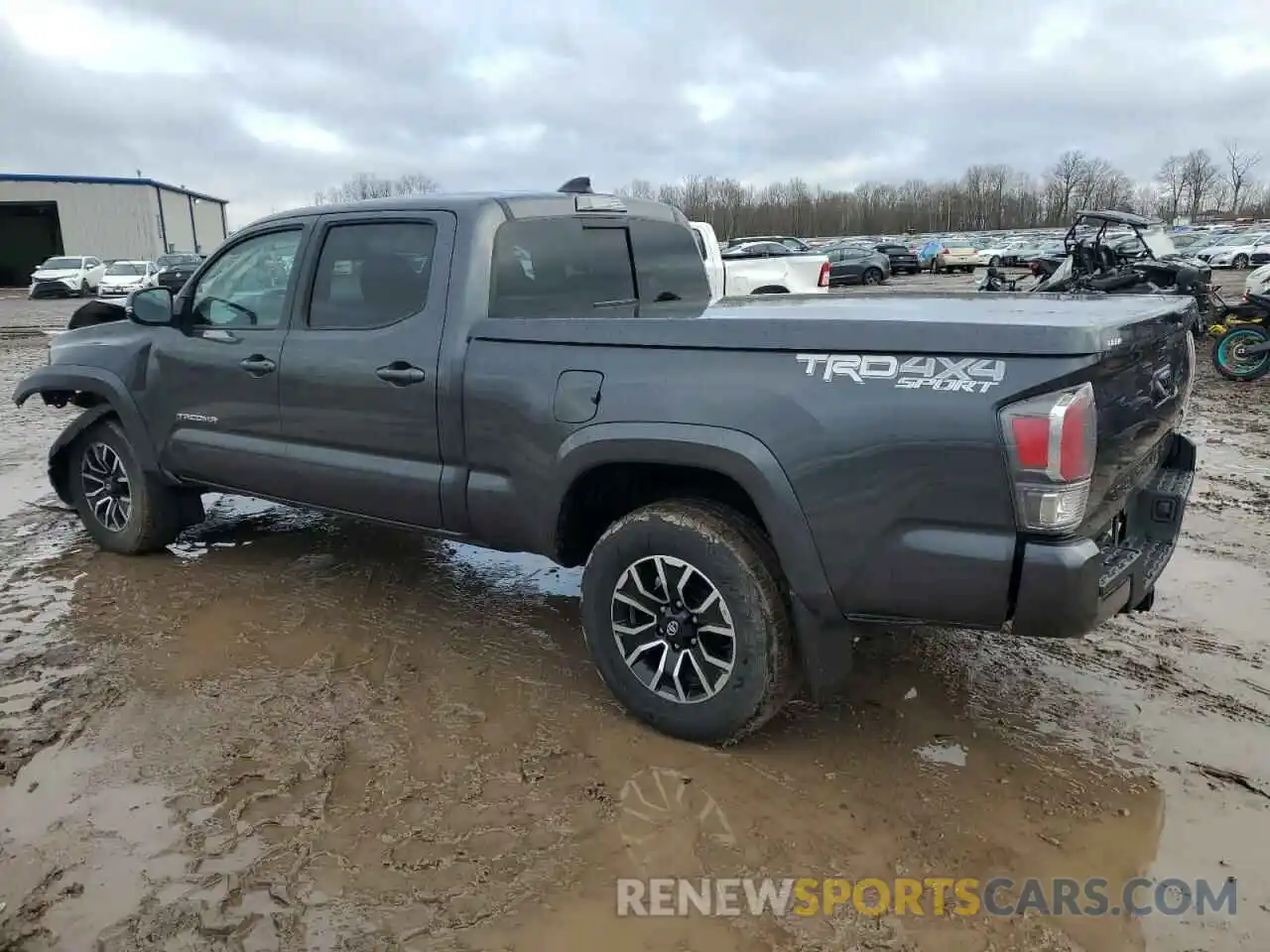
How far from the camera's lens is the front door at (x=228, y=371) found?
14.3 feet

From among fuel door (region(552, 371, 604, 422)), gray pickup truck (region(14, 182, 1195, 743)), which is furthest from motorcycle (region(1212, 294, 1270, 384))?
Answer: fuel door (region(552, 371, 604, 422))

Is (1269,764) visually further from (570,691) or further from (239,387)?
(239,387)

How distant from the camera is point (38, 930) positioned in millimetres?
2441

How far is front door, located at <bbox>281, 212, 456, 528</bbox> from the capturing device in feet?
12.4

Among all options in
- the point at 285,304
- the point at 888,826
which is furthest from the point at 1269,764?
the point at 285,304

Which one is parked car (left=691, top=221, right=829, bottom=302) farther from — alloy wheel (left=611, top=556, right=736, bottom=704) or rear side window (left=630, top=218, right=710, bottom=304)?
alloy wheel (left=611, top=556, right=736, bottom=704)

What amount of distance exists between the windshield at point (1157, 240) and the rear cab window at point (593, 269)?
30.2 feet

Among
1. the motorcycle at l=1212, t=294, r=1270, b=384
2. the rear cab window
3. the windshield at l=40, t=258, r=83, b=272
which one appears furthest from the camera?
the windshield at l=40, t=258, r=83, b=272

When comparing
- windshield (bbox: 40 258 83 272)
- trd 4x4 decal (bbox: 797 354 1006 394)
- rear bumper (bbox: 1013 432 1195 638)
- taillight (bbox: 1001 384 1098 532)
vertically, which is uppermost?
windshield (bbox: 40 258 83 272)

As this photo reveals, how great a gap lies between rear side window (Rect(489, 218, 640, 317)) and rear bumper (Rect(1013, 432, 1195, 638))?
2.21 meters

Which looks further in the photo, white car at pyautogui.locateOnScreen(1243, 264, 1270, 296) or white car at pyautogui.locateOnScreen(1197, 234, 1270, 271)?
white car at pyautogui.locateOnScreen(1197, 234, 1270, 271)

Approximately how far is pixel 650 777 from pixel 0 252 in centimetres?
6299

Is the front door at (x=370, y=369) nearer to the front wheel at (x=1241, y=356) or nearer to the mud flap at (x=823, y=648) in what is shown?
the mud flap at (x=823, y=648)

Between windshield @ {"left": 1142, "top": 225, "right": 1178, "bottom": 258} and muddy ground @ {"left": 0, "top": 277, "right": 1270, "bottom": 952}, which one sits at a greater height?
windshield @ {"left": 1142, "top": 225, "right": 1178, "bottom": 258}
